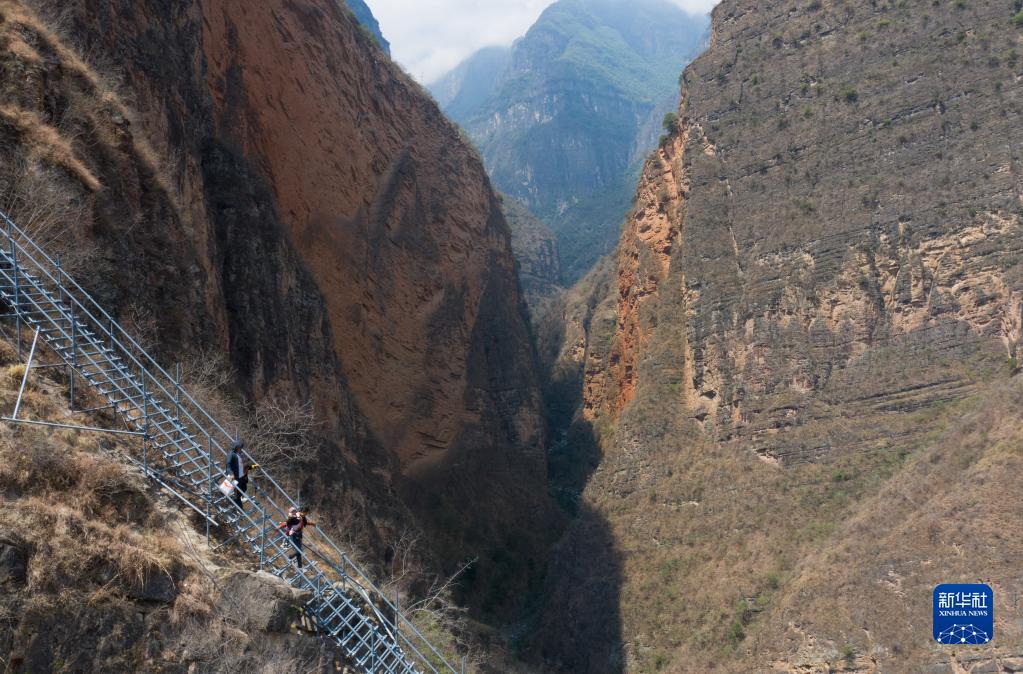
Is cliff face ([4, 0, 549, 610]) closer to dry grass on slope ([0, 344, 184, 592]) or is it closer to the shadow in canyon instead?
the shadow in canyon

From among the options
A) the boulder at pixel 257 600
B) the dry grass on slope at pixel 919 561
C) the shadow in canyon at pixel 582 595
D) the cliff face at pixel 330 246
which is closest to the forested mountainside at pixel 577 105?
the cliff face at pixel 330 246

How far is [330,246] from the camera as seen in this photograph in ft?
119

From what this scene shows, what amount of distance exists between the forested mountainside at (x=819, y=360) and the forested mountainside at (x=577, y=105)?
52.0 meters

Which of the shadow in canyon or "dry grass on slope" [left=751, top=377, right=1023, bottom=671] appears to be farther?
the shadow in canyon

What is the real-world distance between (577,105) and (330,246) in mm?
116027

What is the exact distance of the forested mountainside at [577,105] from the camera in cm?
12238

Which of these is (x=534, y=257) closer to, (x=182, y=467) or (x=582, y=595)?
(x=582, y=595)

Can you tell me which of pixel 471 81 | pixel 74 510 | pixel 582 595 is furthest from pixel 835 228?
pixel 471 81

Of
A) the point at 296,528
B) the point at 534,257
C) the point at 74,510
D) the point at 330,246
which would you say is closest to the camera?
the point at 74,510

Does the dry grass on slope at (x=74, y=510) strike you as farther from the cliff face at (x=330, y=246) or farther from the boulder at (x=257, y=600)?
the cliff face at (x=330, y=246)

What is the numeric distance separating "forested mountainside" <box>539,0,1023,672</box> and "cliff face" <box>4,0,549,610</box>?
806 cm

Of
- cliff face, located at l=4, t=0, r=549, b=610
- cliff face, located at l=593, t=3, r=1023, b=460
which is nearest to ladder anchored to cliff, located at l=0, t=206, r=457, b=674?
cliff face, located at l=4, t=0, r=549, b=610

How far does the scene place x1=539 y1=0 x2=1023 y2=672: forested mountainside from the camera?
2720cm

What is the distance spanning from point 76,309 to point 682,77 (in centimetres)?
4358
